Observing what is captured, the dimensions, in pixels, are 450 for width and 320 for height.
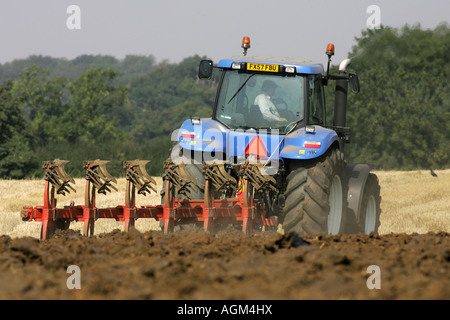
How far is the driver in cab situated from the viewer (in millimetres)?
8680

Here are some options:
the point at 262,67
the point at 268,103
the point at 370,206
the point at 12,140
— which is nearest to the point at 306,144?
the point at 268,103

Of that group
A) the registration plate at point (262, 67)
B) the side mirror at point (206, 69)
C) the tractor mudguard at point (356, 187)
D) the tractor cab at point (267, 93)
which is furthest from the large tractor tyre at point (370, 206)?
the side mirror at point (206, 69)

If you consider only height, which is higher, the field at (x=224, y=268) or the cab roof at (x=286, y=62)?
the cab roof at (x=286, y=62)

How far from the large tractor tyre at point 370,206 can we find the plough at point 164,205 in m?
1.88

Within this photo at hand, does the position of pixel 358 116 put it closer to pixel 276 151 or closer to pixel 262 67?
pixel 262 67

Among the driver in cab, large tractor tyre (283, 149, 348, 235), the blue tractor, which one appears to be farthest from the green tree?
large tractor tyre (283, 149, 348, 235)

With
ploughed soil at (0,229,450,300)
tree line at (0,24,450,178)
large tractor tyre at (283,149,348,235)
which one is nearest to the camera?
ploughed soil at (0,229,450,300)

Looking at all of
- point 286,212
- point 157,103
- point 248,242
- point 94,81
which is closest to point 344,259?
point 248,242

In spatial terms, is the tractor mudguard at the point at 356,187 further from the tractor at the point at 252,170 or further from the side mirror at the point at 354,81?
the side mirror at the point at 354,81

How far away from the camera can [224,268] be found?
14.7ft

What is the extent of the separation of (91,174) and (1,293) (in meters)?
4.06

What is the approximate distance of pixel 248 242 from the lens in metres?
6.30

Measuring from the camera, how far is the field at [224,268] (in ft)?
13.0

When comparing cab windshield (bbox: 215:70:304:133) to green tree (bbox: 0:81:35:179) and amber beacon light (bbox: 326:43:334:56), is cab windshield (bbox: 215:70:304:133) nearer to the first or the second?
amber beacon light (bbox: 326:43:334:56)
